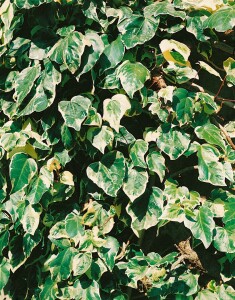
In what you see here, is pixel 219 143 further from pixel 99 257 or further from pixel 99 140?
pixel 99 257

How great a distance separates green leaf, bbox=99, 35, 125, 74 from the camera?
1.73 meters

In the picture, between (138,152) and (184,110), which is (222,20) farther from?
(138,152)

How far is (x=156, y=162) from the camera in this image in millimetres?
1758

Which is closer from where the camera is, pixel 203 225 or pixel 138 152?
pixel 203 225

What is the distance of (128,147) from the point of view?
179cm

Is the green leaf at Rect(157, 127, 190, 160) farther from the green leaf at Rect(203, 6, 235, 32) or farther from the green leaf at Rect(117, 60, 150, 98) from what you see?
the green leaf at Rect(203, 6, 235, 32)

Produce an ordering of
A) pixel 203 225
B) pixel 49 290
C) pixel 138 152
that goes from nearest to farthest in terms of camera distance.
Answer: pixel 203 225, pixel 138 152, pixel 49 290

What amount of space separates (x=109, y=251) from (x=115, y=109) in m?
0.50

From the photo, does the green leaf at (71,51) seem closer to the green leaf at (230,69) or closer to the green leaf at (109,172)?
the green leaf at (109,172)

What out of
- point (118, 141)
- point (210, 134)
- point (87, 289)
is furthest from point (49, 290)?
point (210, 134)

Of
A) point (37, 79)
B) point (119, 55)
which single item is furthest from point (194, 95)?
point (37, 79)

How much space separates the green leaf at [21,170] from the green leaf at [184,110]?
534mm

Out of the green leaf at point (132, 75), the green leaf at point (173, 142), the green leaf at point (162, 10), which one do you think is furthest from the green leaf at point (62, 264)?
the green leaf at point (162, 10)

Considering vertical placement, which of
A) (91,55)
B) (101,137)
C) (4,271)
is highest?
(91,55)
